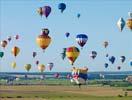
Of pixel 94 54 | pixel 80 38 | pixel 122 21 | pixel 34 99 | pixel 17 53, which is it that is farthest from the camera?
pixel 94 54

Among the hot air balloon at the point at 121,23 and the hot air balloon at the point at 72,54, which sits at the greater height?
the hot air balloon at the point at 121,23

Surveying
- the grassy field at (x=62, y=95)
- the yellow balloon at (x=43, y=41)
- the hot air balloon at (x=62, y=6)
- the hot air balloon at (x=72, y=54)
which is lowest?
the grassy field at (x=62, y=95)

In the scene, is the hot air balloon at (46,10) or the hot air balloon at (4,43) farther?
the hot air balloon at (4,43)

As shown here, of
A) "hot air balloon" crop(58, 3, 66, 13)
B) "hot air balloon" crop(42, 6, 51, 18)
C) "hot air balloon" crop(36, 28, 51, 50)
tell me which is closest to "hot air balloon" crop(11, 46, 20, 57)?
"hot air balloon" crop(58, 3, 66, 13)

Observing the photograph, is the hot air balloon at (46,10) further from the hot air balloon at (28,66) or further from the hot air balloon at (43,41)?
the hot air balloon at (28,66)

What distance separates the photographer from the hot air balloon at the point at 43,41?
63969 millimetres

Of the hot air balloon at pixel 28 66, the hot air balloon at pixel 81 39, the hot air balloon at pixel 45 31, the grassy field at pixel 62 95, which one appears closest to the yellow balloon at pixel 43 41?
the hot air balloon at pixel 45 31

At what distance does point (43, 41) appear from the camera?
2522 inches

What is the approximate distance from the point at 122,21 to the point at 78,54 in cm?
1050

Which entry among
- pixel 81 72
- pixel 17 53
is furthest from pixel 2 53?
pixel 81 72

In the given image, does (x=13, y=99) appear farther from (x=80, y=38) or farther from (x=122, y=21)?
(x=122, y=21)

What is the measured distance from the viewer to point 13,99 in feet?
208

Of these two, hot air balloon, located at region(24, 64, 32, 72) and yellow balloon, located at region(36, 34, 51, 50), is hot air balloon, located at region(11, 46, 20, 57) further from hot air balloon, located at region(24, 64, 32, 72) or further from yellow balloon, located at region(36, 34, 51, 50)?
yellow balloon, located at region(36, 34, 51, 50)

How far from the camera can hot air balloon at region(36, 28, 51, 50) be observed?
210 feet
